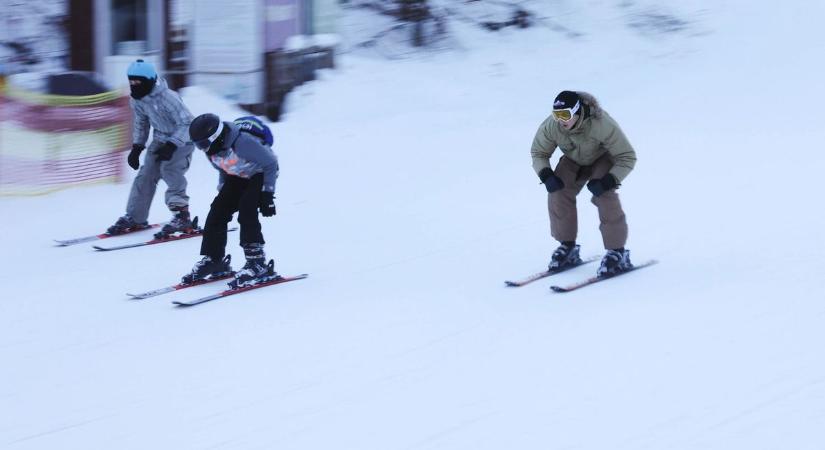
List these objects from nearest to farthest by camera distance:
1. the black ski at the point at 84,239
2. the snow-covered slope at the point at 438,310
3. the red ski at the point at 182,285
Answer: the snow-covered slope at the point at 438,310
the red ski at the point at 182,285
the black ski at the point at 84,239

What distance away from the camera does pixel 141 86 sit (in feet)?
29.8

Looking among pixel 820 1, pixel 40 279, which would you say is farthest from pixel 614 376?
pixel 820 1

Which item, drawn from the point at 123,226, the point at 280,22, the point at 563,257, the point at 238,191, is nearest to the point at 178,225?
the point at 123,226

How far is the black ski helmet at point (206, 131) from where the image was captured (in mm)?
7395

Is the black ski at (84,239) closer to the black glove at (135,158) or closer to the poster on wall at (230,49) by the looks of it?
the black glove at (135,158)

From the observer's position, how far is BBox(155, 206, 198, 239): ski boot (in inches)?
377

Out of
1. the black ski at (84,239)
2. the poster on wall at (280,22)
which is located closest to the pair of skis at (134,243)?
the black ski at (84,239)

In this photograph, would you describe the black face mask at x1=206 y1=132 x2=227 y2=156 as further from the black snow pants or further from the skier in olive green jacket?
the skier in olive green jacket

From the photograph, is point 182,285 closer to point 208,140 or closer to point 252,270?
point 252,270

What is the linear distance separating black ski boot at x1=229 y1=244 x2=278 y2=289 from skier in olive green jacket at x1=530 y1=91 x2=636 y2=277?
2.04m

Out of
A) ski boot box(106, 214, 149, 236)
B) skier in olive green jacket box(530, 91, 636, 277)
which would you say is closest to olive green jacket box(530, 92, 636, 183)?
skier in olive green jacket box(530, 91, 636, 277)

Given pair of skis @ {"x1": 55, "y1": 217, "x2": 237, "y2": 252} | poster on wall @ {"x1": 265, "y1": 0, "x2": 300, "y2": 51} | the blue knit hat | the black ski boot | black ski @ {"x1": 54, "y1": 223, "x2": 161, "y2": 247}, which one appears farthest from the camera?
poster on wall @ {"x1": 265, "y1": 0, "x2": 300, "y2": 51}

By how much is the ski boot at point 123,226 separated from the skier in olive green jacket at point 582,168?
3.78 metres

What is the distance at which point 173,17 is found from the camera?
1519cm
